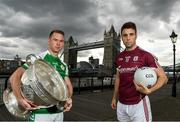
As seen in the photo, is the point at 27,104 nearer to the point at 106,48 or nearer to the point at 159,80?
the point at 159,80

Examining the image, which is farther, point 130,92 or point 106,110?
point 106,110

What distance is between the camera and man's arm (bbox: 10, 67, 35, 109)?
336 cm

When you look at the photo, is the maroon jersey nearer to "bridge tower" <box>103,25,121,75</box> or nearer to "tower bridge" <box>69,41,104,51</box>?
"bridge tower" <box>103,25,121,75</box>

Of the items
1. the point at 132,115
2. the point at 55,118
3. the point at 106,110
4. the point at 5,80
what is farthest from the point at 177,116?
the point at 55,118

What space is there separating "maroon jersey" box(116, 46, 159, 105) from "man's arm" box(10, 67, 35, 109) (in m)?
1.46

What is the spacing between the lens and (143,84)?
382cm

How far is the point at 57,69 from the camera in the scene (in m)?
3.96

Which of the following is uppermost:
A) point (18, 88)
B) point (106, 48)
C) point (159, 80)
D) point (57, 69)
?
point (106, 48)

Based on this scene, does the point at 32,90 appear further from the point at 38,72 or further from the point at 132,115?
the point at 132,115

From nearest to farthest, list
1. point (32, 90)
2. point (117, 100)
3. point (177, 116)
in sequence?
point (32, 90)
point (117, 100)
point (177, 116)

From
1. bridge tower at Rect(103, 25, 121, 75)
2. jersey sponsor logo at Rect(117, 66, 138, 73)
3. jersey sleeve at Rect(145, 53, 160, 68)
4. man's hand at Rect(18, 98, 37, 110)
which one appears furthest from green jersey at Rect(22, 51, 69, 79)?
bridge tower at Rect(103, 25, 121, 75)

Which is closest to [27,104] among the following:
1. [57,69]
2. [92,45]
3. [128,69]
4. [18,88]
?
[18,88]

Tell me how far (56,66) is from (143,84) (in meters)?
1.08

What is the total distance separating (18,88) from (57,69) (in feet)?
2.18
